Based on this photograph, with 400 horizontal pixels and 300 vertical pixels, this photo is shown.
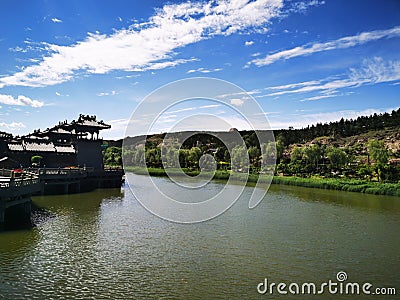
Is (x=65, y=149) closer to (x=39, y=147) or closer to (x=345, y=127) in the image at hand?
(x=39, y=147)

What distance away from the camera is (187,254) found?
13.7 metres

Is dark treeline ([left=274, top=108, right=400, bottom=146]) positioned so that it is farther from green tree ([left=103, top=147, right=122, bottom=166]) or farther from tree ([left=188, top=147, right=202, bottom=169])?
green tree ([left=103, top=147, right=122, bottom=166])

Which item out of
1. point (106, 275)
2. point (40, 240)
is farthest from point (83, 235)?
point (106, 275)

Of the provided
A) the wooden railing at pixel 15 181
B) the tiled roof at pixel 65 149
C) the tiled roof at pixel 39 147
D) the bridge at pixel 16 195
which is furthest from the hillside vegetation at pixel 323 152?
the tiled roof at pixel 39 147

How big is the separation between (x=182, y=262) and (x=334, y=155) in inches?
1765

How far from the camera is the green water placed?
10359 mm

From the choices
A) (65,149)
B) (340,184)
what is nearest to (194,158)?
(340,184)

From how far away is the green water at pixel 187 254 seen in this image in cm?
1036

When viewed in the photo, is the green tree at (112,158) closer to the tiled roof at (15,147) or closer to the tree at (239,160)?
the tree at (239,160)

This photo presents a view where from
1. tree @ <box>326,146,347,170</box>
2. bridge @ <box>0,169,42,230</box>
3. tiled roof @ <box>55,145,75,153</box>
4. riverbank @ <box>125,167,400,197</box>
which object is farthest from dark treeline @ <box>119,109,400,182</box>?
bridge @ <box>0,169,42,230</box>

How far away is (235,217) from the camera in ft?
70.7

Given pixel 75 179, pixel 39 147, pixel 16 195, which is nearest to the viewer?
pixel 16 195

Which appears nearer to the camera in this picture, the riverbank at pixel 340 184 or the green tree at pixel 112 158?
the riverbank at pixel 340 184

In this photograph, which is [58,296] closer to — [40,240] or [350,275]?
[40,240]
